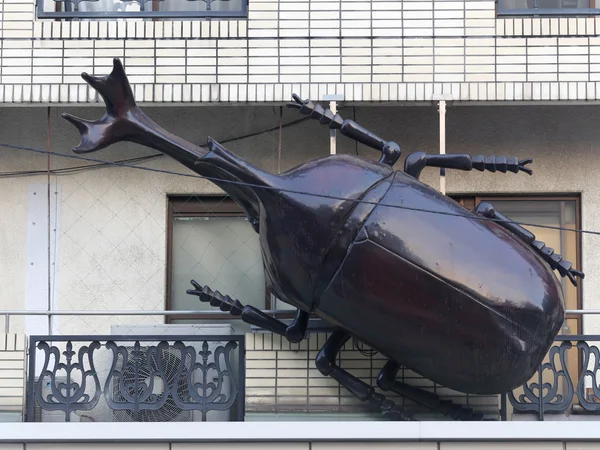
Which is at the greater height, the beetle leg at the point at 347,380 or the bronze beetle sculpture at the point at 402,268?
the bronze beetle sculpture at the point at 402,268

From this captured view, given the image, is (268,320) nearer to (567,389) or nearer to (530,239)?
(530,239)

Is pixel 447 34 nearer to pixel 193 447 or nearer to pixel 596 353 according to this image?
pixel 596 353

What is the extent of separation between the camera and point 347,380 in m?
9.24

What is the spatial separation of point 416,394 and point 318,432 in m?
0.92

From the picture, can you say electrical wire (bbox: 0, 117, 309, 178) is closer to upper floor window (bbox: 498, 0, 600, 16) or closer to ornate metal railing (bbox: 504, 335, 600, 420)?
upper floor window (bbox: 498, 0, 600, 16)

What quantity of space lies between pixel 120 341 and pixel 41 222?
1.77 meters

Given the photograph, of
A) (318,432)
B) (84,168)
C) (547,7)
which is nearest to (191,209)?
(84,168)

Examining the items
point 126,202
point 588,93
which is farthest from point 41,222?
point 588,93

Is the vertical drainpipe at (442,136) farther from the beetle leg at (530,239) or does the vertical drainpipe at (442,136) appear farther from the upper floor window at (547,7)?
the upper floor window at (547,7)

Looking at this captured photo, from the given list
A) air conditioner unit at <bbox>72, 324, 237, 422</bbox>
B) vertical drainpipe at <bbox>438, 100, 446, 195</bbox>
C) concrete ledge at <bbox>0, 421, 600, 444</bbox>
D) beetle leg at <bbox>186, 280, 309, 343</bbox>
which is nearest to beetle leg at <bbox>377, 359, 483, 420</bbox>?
concrete ledge at <bbox>0, 421, 600, 444</bbox>

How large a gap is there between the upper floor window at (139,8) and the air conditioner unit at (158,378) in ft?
8.42

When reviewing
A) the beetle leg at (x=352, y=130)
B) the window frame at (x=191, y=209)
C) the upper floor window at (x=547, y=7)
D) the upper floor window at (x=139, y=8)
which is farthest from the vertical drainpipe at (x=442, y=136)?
the window frame at (x=191, y=209)

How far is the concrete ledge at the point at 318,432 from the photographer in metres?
8.75

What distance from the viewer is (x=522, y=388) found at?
9969 mm
